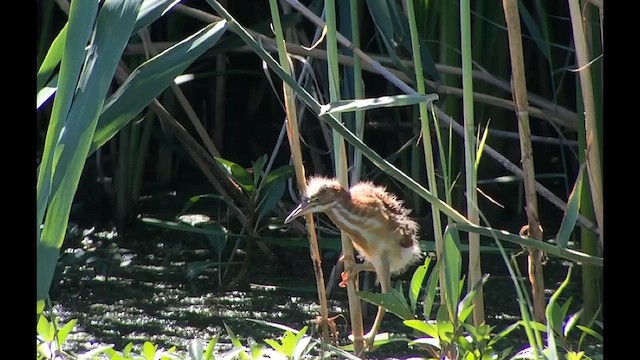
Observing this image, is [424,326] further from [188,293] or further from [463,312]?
[188,293]

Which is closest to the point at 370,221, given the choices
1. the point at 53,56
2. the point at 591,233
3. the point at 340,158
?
the point at 340,158

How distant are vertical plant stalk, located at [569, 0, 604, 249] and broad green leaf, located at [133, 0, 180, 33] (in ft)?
2.26

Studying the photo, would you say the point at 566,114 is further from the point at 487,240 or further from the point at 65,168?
the point at 65,168

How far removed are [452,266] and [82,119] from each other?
0.67m

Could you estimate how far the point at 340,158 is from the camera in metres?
1.86

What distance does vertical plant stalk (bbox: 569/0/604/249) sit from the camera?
1.73 m

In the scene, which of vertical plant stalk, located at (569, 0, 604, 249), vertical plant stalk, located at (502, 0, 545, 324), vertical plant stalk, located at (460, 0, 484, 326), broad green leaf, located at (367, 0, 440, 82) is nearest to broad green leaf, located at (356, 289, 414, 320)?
vertical plant stalk, located at (460, 0, 484, 326)

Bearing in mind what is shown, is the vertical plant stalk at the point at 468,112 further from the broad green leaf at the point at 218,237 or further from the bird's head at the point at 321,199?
the broad green leaf at the point at 218,237

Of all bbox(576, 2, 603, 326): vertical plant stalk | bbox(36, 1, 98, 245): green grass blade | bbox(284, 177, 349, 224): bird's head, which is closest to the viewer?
bbox(36, 1, 98, 245): green grass blade

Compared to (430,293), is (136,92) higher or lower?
higher

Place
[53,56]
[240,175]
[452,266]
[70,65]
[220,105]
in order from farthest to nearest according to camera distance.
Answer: [220,105] < [240,175] < [452,266] < [53,56] < [70,65]

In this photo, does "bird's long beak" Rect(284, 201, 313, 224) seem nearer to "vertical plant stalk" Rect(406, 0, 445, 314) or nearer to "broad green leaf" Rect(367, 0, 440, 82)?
"vertical plant stalk" Rect(406, 0, 445, 314)

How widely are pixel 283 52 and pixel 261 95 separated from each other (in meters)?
1.69

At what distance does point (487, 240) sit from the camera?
288 cm
